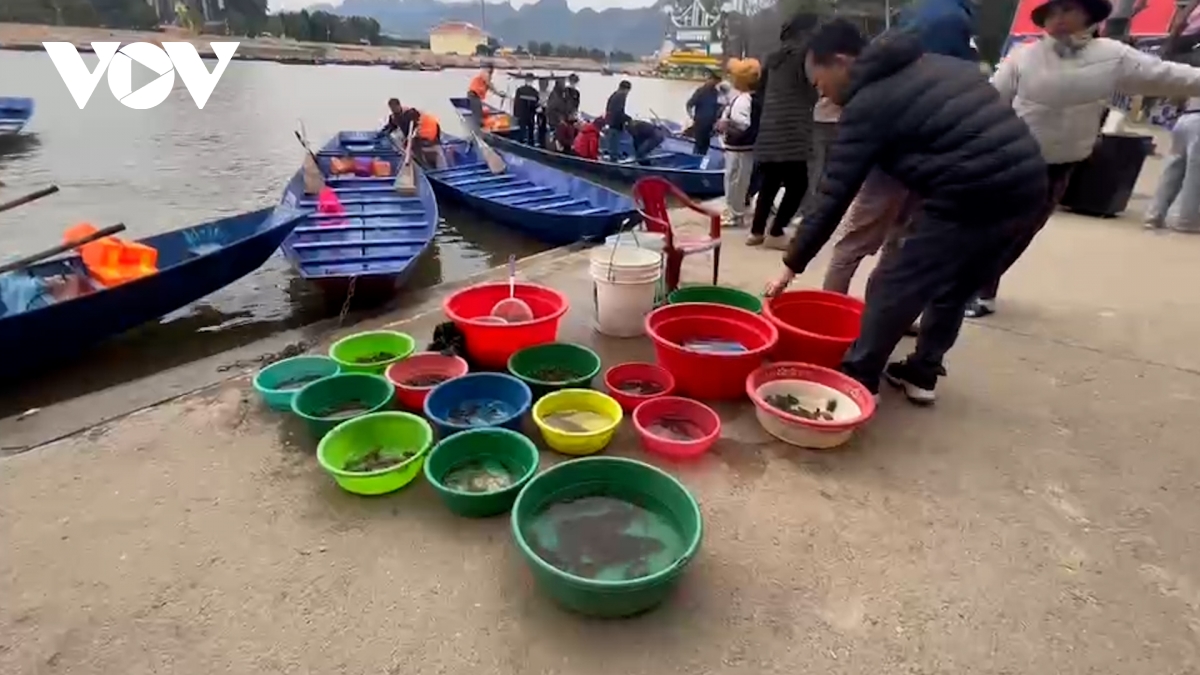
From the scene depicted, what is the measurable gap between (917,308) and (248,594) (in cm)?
257

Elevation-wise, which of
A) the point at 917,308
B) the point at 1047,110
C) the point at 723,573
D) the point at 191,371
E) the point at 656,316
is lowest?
the point at 191,371

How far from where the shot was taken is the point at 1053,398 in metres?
3.13

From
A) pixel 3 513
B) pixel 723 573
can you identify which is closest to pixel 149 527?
pixel 3 513

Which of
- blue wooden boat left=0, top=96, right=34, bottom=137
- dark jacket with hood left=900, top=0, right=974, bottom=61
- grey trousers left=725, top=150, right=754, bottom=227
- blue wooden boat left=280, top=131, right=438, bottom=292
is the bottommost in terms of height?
blue wooden boat left=0, top=96, right=34, bottom=137

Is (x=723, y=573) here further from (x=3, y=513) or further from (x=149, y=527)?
(x=3, y=513)

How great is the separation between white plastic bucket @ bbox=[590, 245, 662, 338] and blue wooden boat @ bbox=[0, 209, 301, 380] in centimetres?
294

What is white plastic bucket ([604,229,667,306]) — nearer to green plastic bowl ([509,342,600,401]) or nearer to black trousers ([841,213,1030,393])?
green plastic bowl ([509,342,600,401])

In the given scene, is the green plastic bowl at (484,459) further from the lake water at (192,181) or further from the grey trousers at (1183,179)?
the grey trousers at (1183,179)

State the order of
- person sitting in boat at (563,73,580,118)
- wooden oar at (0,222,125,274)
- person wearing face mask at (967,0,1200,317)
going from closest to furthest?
person wearing face mask at (967,0,1200,317) → wooden oar at (0,222,125,274) → person sitting in boat at (563,73,580,118)

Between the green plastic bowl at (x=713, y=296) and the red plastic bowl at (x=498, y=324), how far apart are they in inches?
26.2

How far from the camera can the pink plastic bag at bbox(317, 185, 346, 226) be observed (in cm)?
648

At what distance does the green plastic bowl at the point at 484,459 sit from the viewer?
2.26m

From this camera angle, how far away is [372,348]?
3.46 meters

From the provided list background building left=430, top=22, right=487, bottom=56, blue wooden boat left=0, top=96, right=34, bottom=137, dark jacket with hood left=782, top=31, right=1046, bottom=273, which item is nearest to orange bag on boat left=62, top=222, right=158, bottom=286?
dark jacket with hood left=782, top=31, right=1046, bottom=273
